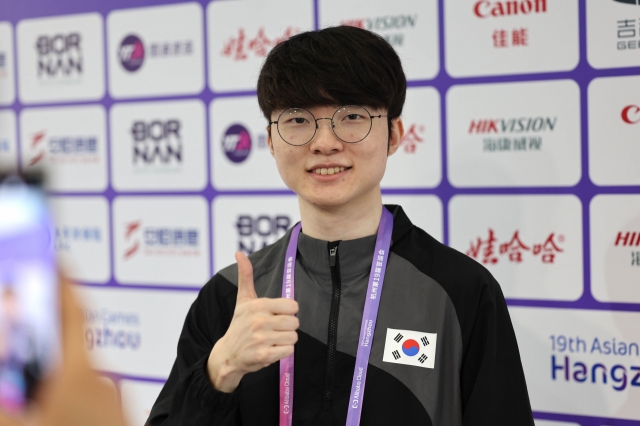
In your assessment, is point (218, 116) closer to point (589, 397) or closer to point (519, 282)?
point (519, 282)

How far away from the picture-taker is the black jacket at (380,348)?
1281 millimetres

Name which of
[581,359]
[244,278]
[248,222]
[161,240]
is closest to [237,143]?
[248,222]

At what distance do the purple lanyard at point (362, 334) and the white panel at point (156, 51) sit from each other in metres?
1.24

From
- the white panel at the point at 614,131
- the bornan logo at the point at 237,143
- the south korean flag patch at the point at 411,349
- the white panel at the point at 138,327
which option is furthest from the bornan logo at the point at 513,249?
the white panel at the point at 138,327

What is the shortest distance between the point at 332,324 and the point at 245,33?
131 centimetres

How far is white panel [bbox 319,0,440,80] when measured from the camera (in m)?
2.08

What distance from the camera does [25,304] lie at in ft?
1.42

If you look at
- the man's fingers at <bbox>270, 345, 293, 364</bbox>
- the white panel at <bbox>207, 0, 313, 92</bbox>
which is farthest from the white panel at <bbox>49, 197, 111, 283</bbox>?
the man's fingers at <bbox>270, 345, 293, 364</bbox>

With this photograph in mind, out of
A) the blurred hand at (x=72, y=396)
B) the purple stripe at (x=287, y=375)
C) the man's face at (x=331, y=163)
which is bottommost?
the purple stripe at (x=287, y=375)

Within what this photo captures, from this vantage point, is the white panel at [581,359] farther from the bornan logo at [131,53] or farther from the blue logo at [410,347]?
the bornan logo at [131,53]

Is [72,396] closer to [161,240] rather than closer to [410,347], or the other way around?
[410,347]

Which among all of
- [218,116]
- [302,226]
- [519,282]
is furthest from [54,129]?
[519,282]

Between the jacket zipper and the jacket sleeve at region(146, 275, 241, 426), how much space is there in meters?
0.17

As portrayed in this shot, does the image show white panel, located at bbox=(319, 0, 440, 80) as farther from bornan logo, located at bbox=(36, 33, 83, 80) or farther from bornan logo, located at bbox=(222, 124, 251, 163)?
bornan logo, located at bbox=(36, 33, 83, 80)
